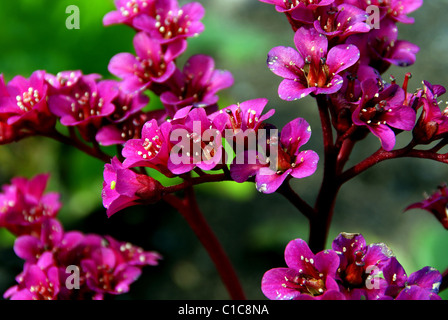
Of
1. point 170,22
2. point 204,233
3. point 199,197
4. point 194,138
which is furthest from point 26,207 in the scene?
point 199,197

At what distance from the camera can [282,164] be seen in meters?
1.17

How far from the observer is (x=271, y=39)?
3.74 meters

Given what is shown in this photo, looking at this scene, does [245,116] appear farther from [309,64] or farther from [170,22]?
[170,22]

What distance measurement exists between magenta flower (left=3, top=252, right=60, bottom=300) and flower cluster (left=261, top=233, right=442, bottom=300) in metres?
0.58

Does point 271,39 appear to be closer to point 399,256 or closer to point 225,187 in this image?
point 225,187

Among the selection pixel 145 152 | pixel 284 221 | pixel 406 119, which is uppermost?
pixel 406 119

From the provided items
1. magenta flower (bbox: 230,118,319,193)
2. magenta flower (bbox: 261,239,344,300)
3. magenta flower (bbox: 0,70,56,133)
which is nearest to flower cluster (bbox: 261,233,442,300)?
magenta flower (bbox: 261,239,344,300)

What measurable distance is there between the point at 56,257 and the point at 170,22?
722mm

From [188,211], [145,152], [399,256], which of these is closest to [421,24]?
[399,256]

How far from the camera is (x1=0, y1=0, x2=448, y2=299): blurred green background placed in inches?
103

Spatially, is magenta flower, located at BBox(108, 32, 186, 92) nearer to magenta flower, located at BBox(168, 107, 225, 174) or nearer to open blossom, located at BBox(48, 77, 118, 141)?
open blossom, located at BBox(48, 77, 118, 141)

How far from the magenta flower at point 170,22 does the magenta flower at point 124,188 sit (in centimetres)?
43
